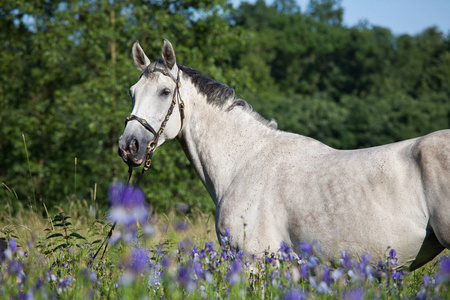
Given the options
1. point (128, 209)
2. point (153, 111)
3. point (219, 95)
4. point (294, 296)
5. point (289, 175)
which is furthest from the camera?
point (219, 95)

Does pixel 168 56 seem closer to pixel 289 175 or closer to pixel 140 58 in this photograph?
pixel 140 58

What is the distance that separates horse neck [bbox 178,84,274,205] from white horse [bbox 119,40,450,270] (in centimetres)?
1

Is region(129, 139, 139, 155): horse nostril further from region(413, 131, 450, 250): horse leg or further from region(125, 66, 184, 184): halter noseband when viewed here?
region(413, 131, 450, 250): horse leg

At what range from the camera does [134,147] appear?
418cm

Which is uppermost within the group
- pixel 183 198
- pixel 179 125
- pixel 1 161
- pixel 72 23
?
pixel 179 125

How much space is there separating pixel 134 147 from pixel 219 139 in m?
0.94

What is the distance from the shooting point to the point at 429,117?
3781 centimetres

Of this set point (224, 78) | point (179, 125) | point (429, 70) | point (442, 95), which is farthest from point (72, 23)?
point (429, 70)

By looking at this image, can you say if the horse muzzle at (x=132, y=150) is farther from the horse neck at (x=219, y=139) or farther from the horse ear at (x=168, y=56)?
the horse ear at (x=168, y=56)

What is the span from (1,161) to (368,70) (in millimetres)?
65022

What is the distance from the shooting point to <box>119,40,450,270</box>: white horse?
3.36 meters

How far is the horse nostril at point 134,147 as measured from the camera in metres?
4.16

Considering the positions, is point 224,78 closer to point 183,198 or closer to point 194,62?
point 194,62

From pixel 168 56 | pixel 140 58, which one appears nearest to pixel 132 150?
pixel 168 56
